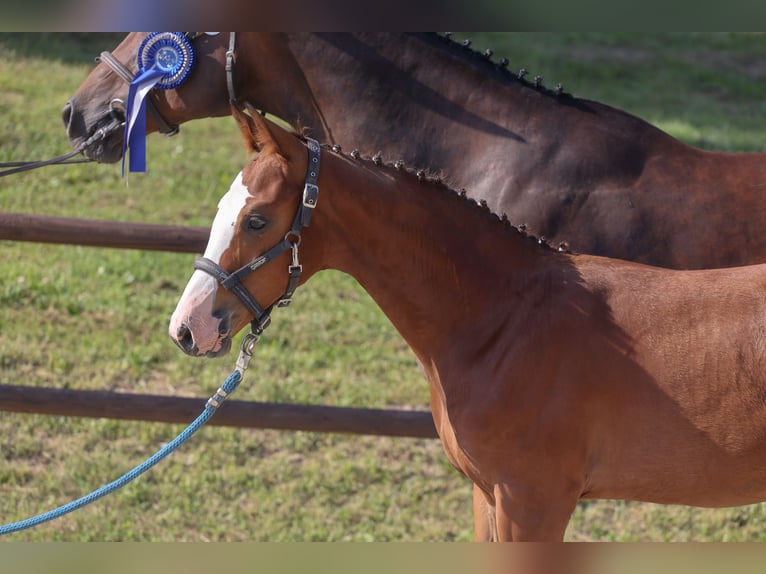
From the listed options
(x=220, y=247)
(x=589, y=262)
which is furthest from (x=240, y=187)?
(x=589, y=262)

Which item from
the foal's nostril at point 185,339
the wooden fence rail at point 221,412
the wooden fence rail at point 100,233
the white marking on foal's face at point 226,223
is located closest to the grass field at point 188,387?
the wooden fence rail at point 221,412

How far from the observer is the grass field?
4621 mm

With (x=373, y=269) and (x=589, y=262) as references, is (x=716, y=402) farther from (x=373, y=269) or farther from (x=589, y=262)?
(x=373, y=269)

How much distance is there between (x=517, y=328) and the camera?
113 inches

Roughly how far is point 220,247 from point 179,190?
5.69 meters

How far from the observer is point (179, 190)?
320 inches

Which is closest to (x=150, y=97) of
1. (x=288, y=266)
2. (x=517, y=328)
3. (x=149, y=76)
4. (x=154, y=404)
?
(x=149, y=76)

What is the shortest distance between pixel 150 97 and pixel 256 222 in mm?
1501

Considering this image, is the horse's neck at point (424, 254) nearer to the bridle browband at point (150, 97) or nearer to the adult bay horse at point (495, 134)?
the adult bay horse at point (495, 134)

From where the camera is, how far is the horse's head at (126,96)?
3.81 meters

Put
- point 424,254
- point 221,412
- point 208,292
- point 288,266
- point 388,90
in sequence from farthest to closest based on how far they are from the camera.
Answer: point 221,412
point 388,90
point 424,254
point 288,266
point 208,292

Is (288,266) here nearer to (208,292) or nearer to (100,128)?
(208,292)

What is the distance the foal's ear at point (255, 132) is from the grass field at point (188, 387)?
91.3 inches

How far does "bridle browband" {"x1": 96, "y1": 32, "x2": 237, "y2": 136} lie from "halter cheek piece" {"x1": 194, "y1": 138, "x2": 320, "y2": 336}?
1.12 meters
